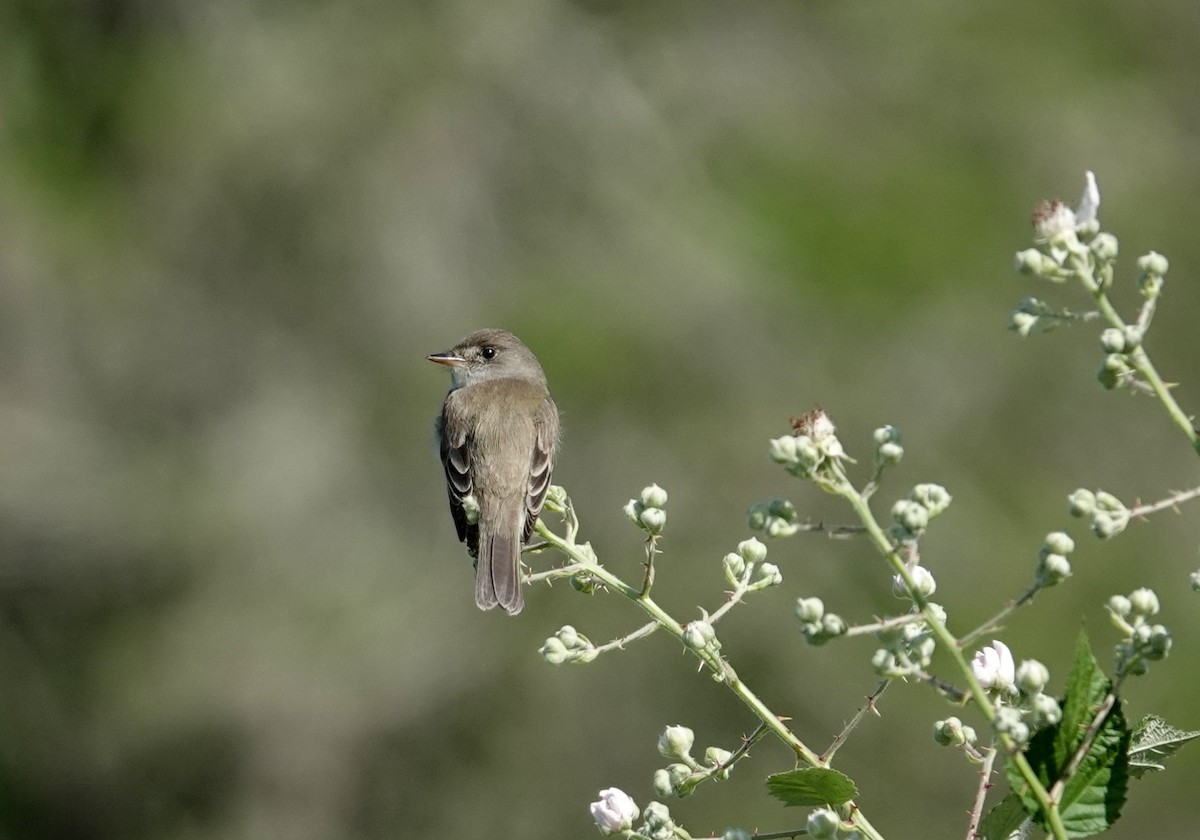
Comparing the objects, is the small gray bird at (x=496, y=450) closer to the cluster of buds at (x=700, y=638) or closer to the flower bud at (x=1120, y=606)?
the cluster of buds at (x=700, y=638)

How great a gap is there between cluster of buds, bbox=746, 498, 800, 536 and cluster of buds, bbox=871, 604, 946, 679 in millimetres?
188

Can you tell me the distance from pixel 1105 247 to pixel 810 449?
0.48 metres

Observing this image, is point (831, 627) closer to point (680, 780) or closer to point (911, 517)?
point (911, 517)

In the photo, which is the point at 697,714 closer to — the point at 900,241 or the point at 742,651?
the point at 742,651

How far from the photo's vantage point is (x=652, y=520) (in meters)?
2.60

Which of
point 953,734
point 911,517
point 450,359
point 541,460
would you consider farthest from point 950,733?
point 450,359

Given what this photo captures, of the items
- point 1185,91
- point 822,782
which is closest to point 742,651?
point 1185,91

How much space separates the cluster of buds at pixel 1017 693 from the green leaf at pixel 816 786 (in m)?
0.23

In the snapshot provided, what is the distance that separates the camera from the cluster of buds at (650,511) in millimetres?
2604

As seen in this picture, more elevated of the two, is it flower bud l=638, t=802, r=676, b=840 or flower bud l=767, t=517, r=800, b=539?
flower bud l=767, t=517, r=800, b=539

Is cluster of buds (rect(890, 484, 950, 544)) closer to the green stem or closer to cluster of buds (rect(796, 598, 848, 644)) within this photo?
the green stem

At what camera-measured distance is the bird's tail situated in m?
4.34

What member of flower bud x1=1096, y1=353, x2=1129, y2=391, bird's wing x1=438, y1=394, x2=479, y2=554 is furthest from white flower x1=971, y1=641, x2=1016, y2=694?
bird's wing x1=438, y1=394, x2=479, y2=554

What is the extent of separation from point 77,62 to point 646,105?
22.3ft
